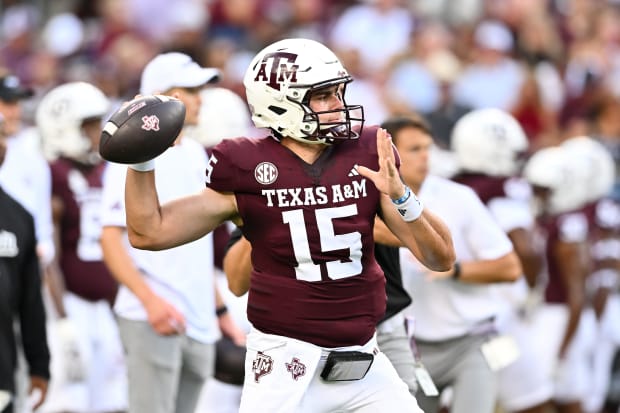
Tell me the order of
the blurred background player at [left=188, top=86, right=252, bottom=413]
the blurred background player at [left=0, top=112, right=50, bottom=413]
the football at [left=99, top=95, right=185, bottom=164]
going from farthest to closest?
the blurred background player at [left=188, top=86, right=252, bottom=413], the blurred background player at [left=0, top=112, right=50, bottom=413], the football at [left=99, top=95, right=185, bottom=164]

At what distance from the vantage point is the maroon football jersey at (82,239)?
8.80 meters

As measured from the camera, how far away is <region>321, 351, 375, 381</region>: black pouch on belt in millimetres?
5094

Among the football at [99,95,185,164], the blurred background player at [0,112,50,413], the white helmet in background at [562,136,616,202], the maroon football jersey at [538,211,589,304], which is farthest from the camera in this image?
the white helmet in background at [562,136,616,202]

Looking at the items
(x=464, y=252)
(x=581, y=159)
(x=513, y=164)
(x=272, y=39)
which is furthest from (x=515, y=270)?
(x=272, y=39)

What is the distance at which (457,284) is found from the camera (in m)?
7.39

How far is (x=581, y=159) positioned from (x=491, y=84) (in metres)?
2.99

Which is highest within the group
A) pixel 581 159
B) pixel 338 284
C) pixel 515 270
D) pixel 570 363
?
pixel 338 284

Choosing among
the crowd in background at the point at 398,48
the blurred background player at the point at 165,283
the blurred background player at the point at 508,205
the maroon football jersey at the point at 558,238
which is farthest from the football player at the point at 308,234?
the crowd in background at the point at 398,48

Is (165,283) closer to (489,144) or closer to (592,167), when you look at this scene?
(489,144)

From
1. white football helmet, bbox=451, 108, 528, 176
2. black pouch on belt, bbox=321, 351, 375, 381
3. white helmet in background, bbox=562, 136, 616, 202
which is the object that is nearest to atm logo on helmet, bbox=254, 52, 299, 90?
black pouch on belt, bbox=321, 351, 375, 381

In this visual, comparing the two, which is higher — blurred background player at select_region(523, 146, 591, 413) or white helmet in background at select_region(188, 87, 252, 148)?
white helmet in background at select_region(188, 87, 252, 148)

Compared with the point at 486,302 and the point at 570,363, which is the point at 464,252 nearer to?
the point at 486,302

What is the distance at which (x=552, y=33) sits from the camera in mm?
14109

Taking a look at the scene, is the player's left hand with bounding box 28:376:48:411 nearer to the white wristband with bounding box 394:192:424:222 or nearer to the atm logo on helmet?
the atm logo on helmet
